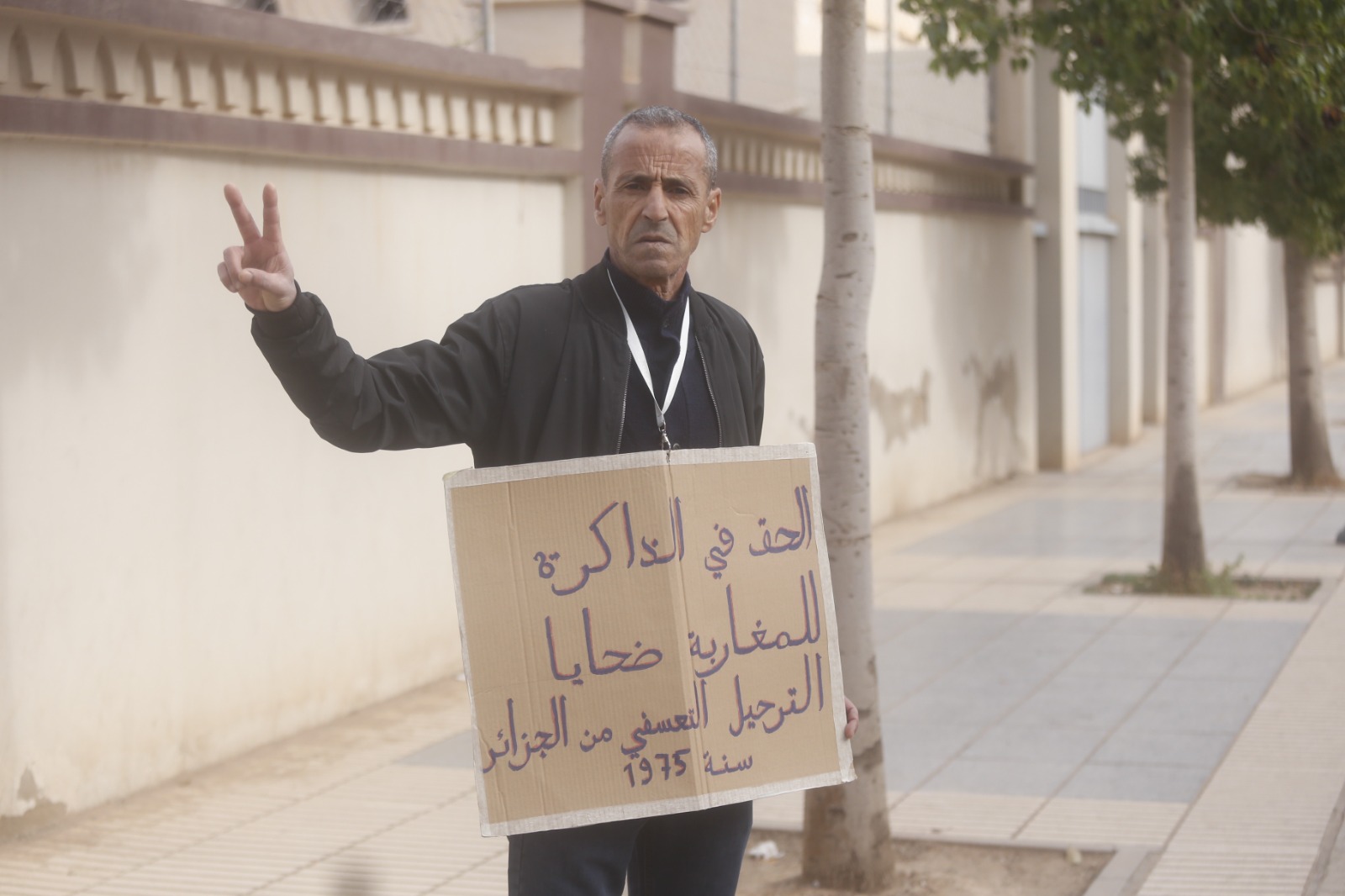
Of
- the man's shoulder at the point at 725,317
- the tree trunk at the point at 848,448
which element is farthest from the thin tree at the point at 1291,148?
the man's shoulder at the point at 725,317

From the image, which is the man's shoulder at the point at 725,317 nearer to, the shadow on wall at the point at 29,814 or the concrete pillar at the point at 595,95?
the shadow on wall at the point at 29,814

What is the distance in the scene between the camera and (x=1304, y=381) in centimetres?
1494

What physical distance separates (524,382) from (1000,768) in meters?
4.12

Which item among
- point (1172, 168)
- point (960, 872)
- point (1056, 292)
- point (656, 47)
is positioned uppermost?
point (656, 47)

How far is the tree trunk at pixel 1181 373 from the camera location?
401 inches

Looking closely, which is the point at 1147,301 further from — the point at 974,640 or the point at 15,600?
the point at 15,600

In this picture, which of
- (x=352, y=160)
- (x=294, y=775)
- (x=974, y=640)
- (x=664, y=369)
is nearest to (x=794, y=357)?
(x=974, y=640)

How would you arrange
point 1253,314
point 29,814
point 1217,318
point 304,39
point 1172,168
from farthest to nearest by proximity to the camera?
point 1253,314 → point 1217,318 → point 1172,168 → point 304,39 → point 29,814

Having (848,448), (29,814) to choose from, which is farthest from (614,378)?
(29,814)

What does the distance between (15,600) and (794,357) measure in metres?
7.38

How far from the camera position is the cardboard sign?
280 centimetres

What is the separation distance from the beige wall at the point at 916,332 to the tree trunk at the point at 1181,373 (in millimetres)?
2589

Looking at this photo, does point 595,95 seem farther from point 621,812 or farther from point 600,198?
point 621,812

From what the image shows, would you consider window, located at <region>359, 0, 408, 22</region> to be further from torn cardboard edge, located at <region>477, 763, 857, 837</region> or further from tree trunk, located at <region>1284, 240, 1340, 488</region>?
tree trunk, located at <region>1284, 240, 1340, 488</region>
